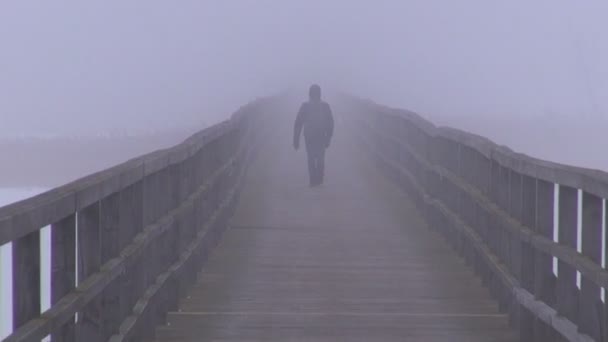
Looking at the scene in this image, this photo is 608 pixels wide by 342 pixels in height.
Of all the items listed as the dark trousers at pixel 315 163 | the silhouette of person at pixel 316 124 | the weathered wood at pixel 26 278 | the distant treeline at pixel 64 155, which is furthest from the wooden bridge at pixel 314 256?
the distant treeline at pixel 64 155

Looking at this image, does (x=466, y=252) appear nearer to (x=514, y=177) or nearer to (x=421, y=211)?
(x=514, y=177)

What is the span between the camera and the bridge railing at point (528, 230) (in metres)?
7.64

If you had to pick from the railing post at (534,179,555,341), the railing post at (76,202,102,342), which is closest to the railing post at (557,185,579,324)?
the railing post at (534,179,555,341)

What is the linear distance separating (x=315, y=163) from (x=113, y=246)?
18077 mm

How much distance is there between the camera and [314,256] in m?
15.0

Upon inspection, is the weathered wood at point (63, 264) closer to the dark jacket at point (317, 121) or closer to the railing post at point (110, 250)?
the railing post at point (110, 250)

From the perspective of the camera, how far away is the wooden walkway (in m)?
10.2

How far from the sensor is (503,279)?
1065 centimetres

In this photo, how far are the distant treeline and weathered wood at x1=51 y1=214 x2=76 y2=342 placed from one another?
73.2 metres

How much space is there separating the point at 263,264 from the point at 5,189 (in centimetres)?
6448

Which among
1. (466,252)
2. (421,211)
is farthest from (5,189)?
(466,252)

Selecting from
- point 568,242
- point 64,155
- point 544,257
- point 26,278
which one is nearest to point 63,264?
point 26,278

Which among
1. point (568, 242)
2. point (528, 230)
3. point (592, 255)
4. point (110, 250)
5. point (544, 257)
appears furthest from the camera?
point (528, 230)

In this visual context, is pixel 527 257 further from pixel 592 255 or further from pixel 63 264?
pixel 63 264
